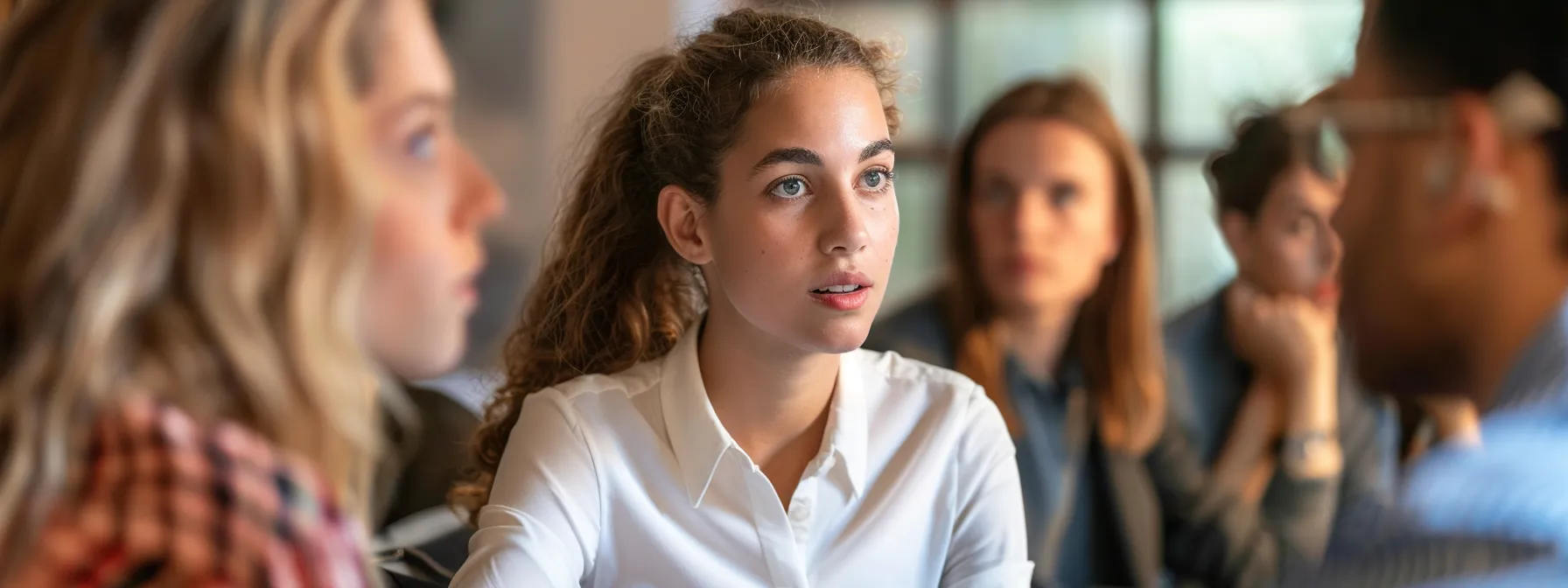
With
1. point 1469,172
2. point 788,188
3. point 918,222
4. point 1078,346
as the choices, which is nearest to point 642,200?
point 788,188

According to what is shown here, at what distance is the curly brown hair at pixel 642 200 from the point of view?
3.32 feet

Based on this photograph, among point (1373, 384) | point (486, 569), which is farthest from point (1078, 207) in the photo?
point (486, 569)

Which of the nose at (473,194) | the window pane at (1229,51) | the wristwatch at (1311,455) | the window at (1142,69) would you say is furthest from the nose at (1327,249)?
the window pane at (1229,51)

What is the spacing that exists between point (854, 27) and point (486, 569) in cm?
53

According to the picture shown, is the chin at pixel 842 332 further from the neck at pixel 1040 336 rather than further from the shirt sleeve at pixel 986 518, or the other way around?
the neck at pixel 1040 336

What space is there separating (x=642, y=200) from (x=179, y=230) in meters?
0.46

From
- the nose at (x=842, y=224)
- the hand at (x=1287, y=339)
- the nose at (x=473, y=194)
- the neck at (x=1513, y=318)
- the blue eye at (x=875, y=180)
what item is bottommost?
the hand at (x=1287, y=339)

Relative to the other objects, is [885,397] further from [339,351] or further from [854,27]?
[339,351]

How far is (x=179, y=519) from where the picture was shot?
0.65m

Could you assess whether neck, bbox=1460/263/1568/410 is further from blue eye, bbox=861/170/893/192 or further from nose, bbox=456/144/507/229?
nose, bbox=456/144/507/229

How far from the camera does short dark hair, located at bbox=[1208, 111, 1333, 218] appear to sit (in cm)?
186

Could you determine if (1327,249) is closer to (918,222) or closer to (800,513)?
(800,513)

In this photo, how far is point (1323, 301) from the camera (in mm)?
1957

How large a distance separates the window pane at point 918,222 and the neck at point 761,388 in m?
2.54
